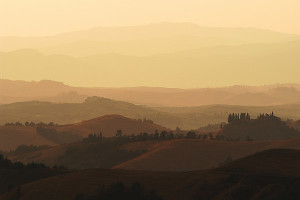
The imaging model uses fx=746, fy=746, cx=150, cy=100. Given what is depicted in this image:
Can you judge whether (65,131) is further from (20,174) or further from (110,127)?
(20,174)

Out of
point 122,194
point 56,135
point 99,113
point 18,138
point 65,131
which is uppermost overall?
point 99,113

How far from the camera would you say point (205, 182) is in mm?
35906

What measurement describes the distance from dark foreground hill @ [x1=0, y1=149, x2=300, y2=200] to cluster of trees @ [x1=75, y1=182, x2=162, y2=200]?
66 centimetres

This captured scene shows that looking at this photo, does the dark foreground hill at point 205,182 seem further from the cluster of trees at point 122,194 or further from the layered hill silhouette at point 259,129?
the layered hill silhouette at point 259,129

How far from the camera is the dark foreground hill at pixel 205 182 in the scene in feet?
107

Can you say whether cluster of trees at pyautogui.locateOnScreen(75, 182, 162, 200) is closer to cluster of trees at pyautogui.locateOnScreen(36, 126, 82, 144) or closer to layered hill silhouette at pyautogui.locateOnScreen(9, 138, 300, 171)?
layered hill silhouette at pyautogui.locateOnScreen(9, 138, 300, 171)

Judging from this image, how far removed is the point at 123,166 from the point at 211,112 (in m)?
127

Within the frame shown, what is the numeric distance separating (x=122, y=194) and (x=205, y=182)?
4.15m

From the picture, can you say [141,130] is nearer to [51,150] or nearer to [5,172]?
[51,150]

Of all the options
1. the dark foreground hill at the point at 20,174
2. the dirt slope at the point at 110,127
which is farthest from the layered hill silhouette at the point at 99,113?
the dark foreground hill at the point at 20,174

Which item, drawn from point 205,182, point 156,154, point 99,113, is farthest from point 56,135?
point 99,113

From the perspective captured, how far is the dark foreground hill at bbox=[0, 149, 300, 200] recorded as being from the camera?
32.7m

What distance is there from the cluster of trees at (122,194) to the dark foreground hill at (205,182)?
662 millimetres

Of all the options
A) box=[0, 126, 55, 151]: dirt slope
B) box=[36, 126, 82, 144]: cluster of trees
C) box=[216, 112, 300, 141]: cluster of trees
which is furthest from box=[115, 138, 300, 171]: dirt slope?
box=[36, 126, 82, 144]: cluster of trees
